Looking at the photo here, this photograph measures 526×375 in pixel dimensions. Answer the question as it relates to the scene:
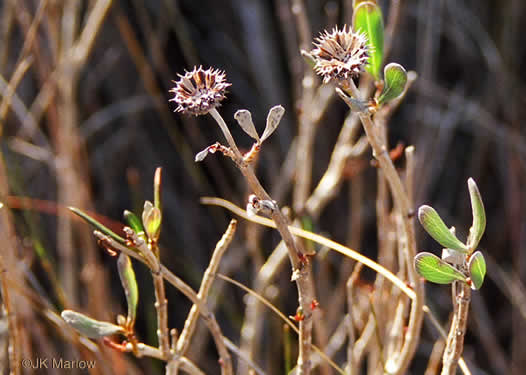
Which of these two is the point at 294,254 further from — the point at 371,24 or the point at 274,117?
the point at 371,24

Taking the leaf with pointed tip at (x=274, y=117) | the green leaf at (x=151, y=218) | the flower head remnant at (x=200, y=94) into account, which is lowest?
the green leaf at (x=151, y=218)

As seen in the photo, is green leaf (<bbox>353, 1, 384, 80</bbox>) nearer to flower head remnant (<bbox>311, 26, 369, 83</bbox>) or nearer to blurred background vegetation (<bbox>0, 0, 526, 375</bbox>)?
flower head remnant (<bbox>311, 26, 369, 83</bbox>)

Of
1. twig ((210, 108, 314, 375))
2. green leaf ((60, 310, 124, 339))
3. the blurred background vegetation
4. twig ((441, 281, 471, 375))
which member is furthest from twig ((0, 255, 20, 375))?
the blurred background vegetation

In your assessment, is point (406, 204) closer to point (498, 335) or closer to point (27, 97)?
point (498, 335)

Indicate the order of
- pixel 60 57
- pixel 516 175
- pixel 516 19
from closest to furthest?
pixel 60 57
pixel 516 175
pixel 516 19

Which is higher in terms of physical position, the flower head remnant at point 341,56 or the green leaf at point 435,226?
the flower head remnant at point 341,56

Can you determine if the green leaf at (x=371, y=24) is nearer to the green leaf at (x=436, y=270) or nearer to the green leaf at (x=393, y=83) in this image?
the green leaf at (x=393, y=83)

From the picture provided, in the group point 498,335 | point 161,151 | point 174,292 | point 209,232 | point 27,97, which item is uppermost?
point 27,97

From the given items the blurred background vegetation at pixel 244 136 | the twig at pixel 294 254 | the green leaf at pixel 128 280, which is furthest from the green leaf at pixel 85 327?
the blurred background vegetation at pixel 244 136

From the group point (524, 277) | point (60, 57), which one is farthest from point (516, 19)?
point (60, 57)
